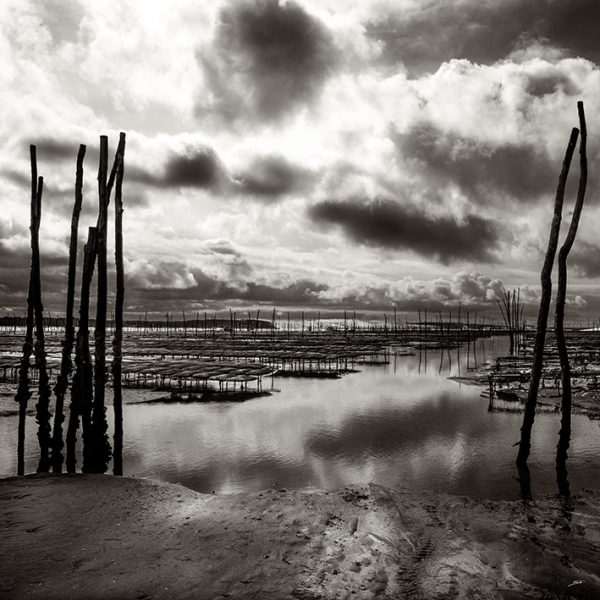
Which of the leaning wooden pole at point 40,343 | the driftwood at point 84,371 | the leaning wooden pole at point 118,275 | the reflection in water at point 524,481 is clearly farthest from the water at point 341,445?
the leaning wooden pole at point 118,275

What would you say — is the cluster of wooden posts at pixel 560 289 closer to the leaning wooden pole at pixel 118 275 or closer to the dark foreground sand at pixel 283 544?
the dark foreground sand at pixel 283 544

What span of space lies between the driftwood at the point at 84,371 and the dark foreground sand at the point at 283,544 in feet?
9.69

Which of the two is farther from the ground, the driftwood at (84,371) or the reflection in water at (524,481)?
the driftwood at (84,371)

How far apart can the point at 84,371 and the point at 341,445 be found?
8551 millimetres

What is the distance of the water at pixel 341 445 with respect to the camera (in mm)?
12109

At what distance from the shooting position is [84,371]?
13297 millimetres

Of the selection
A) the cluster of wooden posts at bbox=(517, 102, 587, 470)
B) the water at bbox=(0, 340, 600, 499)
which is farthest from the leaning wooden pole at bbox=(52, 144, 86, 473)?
the cluster of wooden posts at bbox=(517, 102, 587, 470)

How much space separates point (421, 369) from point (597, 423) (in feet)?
75.1

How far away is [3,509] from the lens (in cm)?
845

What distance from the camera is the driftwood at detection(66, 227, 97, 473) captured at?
1316 cm

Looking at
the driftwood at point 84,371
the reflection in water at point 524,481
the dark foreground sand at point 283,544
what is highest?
the driftwood at point 84,371


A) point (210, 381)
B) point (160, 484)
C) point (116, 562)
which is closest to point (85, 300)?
point (160, 484)

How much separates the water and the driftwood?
1.42 m

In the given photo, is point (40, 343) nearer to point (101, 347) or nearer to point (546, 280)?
point (101, 347)
